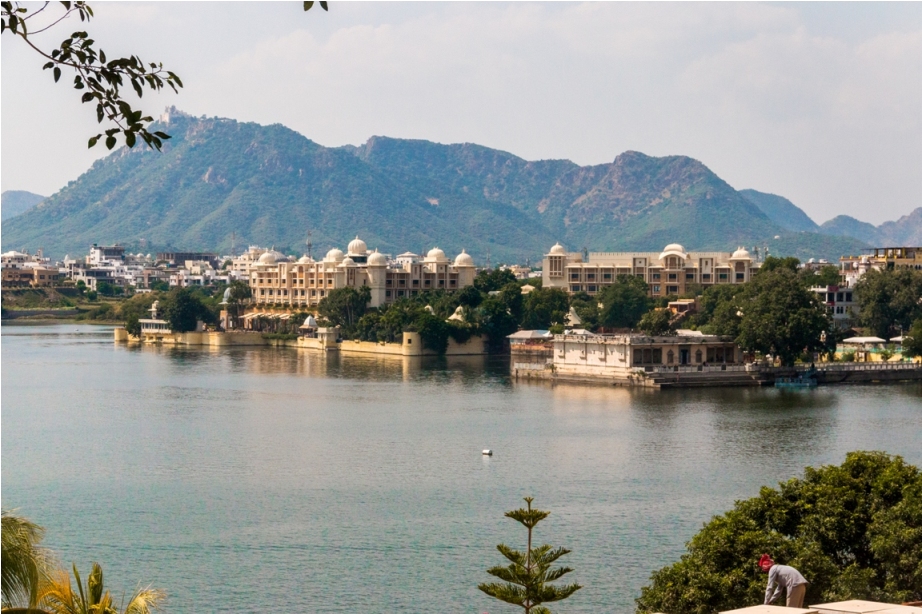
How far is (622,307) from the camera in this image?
58.5 m

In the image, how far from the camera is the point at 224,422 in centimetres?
3158

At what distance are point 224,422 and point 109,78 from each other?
2619 centimetres

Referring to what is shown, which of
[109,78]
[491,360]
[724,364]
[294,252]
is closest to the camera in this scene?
[109,78]

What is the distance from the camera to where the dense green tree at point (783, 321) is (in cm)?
4181

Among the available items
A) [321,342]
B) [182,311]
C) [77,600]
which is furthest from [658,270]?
[77,600]

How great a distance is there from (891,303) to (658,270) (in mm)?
18359

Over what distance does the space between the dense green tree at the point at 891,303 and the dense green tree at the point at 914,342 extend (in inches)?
170

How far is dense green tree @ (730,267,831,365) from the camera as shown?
41812 mm

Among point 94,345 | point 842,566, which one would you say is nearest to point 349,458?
point 842,566

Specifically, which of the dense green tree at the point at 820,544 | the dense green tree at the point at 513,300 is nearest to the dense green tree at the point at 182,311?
the dense green tree at the point at 513,300

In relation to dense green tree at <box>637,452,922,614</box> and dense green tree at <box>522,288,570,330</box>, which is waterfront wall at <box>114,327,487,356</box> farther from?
dense green tree at <box>637,452,922,614</box>

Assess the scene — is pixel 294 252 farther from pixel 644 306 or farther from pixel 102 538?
pixel 102 538

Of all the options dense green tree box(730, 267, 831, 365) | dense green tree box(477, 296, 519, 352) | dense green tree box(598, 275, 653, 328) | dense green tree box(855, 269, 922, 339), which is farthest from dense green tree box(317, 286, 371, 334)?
dense green tree box(730, 267, 831, 365)

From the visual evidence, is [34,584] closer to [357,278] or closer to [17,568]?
[17,568]
